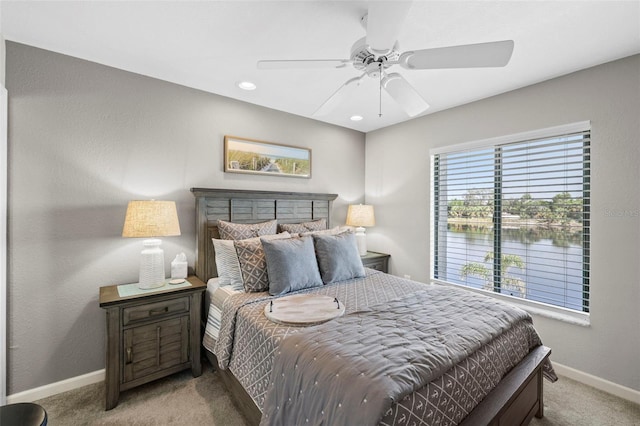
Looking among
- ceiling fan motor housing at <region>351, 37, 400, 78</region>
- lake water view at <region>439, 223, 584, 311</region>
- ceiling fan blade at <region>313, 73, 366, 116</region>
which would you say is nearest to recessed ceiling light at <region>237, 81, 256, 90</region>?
ceiling fan blade at <region>313, 73, 366, 116</region>

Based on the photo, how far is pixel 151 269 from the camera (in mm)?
2246

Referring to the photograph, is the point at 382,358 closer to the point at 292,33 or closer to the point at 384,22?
the point at 384,22

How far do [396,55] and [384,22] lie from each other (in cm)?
53

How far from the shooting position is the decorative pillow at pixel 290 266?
223cm

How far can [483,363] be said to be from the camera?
4.68 ft

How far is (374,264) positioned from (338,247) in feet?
4.16

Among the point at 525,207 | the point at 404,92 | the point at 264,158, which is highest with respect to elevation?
the point at 404,92

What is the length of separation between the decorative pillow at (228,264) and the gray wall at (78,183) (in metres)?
0.44

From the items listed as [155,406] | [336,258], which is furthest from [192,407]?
[336,258]

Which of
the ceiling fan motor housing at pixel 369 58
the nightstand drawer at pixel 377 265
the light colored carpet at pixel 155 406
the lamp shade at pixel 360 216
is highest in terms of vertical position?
the ceiling fan motor housing at pixel 369 58

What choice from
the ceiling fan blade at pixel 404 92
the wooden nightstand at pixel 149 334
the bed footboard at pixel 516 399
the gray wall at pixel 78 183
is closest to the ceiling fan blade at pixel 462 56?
the ceiling fan blade at pixel 404 92

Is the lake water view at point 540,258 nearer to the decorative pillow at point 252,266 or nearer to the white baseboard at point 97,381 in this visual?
the white baseboard at point 97,381

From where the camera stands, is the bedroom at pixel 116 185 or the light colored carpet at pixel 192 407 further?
the bedroom at pixel 116 185

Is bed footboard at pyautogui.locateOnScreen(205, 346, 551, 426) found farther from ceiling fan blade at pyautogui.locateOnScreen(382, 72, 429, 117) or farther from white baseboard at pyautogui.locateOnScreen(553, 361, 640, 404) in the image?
ceiling fan blade at pyautogui.locateOnScreen(382, 72, 429, 117)
